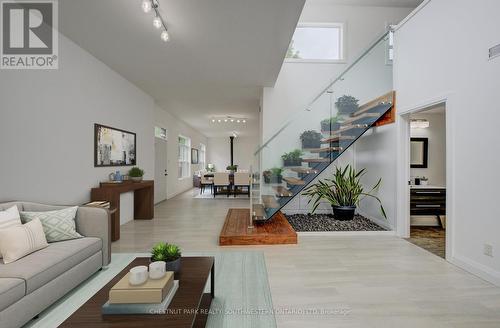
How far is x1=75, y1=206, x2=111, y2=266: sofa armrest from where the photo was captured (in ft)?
8.77

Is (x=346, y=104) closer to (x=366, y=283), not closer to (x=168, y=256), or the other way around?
(x=366, y=283)

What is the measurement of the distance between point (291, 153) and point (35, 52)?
372 centimetres

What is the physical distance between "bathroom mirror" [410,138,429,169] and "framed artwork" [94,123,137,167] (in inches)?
235

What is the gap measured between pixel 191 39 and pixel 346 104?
2876 mm

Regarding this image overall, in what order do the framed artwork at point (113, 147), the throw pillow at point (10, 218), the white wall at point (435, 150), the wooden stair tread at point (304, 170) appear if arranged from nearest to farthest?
the throw pillow at point (10, 218) → the framed artwork at point (113, 147) → the wooden stair tread at point (304, 170) → the white wall at point (435, 150)

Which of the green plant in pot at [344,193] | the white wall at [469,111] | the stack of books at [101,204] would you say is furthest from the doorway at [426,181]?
the stack of books at [101,204]

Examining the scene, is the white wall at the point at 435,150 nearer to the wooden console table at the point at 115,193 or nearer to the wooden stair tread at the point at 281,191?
the wooden stair tread at the point at 281,191

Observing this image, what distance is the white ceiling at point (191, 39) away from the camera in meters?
2.61

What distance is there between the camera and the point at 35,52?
286 cm

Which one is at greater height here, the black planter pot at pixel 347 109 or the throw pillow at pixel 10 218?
the black planter pot at pixel 347 109

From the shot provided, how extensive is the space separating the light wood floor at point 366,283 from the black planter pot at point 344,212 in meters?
0.79

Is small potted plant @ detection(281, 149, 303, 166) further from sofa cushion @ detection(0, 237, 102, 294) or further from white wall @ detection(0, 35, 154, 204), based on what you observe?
white wall @ detection(0, 35, 154, 204)

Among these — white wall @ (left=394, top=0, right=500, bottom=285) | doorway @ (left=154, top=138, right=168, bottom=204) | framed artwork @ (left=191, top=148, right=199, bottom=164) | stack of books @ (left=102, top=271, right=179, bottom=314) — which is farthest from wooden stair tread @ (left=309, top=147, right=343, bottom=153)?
framed artwork @ (left=191, top=148, right=199, bottom=164)

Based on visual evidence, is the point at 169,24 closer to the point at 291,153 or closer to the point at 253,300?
the point at 291,153
